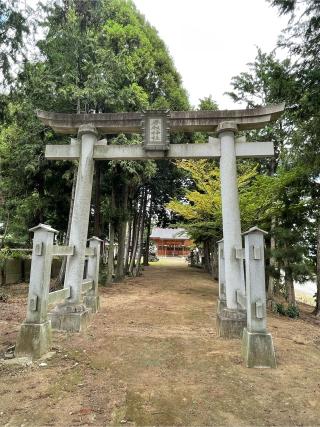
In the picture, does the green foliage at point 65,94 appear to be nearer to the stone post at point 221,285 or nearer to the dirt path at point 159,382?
the stone post at point 221,285

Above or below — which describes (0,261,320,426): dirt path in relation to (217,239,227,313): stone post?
below

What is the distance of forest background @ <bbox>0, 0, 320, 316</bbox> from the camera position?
7457 mm

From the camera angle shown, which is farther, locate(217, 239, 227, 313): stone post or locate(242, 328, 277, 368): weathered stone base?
locate(217, 239, 227, 313): stone post

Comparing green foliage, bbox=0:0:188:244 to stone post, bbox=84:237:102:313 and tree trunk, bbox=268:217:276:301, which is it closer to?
stone post, bbox=84:237:102:313

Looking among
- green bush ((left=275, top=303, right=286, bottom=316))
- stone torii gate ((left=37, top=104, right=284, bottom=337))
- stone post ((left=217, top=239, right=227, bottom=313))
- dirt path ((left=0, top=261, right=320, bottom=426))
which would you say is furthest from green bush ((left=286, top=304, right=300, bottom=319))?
stone torii gate ((left=37, top=104, right=284, bottom=337))

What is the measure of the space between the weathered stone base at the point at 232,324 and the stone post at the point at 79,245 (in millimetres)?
2502

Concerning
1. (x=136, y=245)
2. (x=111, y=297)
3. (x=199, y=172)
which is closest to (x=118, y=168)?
(x=199, y=172)

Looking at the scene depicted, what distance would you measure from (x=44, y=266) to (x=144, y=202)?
15922 mm

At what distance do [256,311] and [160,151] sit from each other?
141 inches

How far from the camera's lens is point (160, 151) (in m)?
6.64

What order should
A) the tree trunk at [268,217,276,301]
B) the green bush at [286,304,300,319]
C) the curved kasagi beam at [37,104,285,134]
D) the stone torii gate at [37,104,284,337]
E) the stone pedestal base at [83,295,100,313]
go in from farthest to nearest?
the tree trunk at [268,217,276,301], the green bush at [286,304,300,319], the stone pedestal base at [83,295,100,313], the curved kasagi beam at [37,104,285,134], the stone torii gate at [37,104,284,337]

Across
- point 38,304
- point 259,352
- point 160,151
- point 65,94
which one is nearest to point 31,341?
point 38,304

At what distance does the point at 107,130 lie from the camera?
6969 millimetres

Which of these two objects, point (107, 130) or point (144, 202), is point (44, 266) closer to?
point (107, 130)
